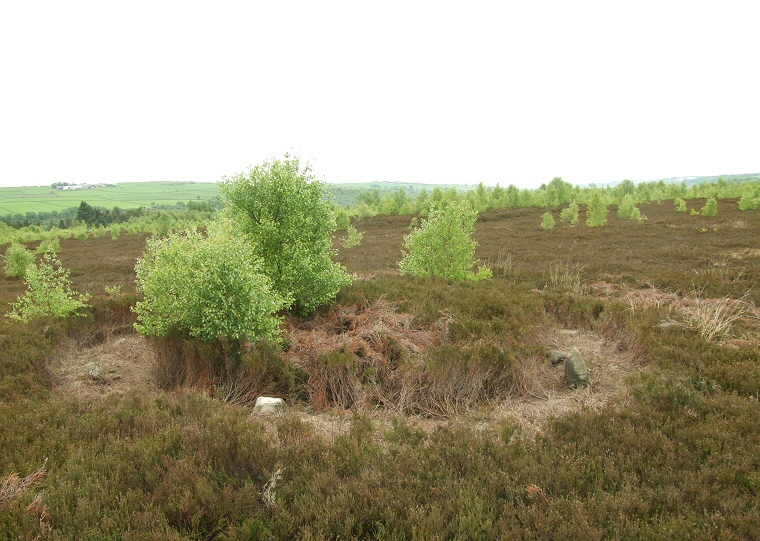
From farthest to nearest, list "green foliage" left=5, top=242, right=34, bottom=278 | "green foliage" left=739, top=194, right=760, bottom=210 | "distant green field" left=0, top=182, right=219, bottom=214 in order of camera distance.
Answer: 1. "distant green field" left=0, top=182, right=219, bottom=214
2. "green foliage" left=739, top=194, right=760, bottom=210
3. "green foliage" left=5, top=242, right=34, bottom=278

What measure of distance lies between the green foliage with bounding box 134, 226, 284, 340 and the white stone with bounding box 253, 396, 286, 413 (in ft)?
4.86

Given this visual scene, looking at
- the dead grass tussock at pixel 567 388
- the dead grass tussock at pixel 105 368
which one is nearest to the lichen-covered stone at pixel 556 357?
the dead grass tussock at pixel 567 388

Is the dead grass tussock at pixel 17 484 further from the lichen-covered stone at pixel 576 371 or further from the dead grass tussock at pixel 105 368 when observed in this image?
the lichen-covered stone at pixel 576 371

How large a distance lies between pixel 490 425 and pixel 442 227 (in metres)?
9.45

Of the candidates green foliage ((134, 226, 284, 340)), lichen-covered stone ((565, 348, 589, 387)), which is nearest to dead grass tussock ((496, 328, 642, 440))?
lichen-covered stone ((565, 348, 589, 387))

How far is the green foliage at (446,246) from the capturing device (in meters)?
14.2

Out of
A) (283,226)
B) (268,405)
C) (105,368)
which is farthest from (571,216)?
(105,368)

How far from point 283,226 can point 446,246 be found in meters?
6.51

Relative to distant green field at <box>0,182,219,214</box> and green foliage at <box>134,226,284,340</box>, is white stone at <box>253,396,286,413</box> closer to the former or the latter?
green foliage at <box>134,226,284,340</box>

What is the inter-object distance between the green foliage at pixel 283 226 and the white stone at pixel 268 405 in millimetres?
3919

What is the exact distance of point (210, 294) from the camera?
7430mm

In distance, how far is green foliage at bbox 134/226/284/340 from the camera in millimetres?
7406

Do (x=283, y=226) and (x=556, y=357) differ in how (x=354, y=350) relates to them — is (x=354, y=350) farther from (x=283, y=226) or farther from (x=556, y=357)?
(x=283, y=226)

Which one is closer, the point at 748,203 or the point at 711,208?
the point at 711,208
